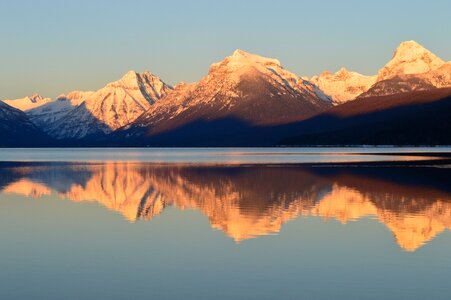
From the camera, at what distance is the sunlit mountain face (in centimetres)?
4459

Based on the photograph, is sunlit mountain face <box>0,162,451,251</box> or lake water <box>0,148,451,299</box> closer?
lake water <box>0,148,451,299</box>

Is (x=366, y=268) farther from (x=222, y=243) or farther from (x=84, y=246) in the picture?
(x=84, y=246)

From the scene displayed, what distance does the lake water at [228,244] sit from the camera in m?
27.3

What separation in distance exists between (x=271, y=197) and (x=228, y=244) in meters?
24.7

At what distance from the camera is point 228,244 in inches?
1464

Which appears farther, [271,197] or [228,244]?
[271,197]

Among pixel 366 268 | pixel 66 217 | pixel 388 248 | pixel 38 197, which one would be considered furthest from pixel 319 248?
pixel 38 197

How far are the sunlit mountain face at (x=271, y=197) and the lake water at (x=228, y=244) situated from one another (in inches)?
5.8

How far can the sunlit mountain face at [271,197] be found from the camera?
44.6 m

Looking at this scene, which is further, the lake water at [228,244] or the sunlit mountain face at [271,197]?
the sunlit mountain face at [271,197]

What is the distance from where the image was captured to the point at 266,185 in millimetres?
75312

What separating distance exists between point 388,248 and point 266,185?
39.7m

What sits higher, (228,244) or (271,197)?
(271,197)

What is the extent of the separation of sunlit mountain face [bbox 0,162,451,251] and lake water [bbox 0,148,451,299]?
0.15m
